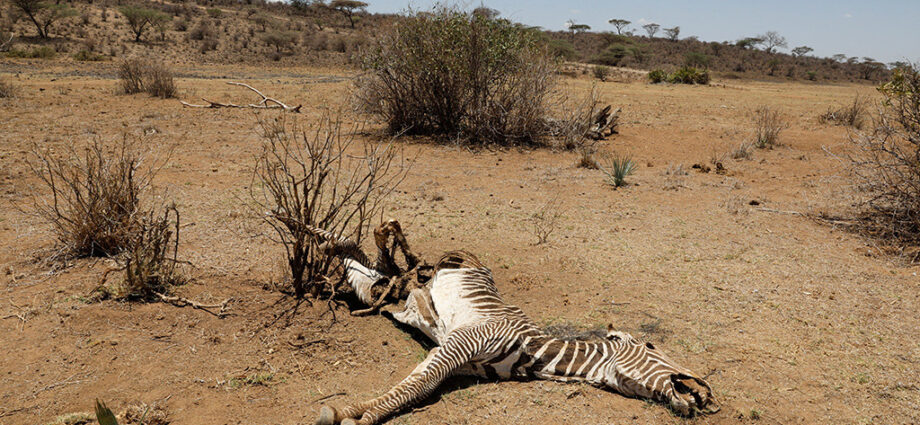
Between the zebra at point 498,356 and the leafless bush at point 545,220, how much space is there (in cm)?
197

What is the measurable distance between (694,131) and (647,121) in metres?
1.52

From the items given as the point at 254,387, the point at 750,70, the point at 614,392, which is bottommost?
the point at 254,387

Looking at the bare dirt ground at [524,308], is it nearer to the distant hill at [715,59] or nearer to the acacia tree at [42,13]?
the acacia tree at [42,13]


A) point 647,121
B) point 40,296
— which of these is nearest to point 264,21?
point 647,121

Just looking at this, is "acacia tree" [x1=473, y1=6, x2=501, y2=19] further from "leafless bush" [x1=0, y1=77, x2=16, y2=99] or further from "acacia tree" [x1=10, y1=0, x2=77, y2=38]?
"acacia tree" [x1=10, y1=0, x2=77, y2=38]

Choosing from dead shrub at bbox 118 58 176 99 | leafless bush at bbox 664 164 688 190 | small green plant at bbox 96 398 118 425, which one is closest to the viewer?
small green plant at bbox 96 398 118 425

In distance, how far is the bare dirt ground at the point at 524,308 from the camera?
11.4 feet

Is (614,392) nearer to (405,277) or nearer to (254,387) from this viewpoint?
(405,277)

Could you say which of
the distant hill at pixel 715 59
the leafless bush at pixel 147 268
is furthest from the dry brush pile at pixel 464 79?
the distant hill at pixel 715 59

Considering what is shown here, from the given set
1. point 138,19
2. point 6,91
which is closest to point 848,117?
point 6,91

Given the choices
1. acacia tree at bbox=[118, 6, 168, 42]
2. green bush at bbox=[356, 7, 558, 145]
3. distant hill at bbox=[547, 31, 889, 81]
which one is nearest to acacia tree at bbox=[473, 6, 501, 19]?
green bush at bbox=[356, 7, 558, 145]

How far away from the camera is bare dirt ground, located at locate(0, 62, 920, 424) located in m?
3.48

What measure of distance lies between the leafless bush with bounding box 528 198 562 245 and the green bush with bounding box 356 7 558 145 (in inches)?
153

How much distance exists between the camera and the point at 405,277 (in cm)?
474
